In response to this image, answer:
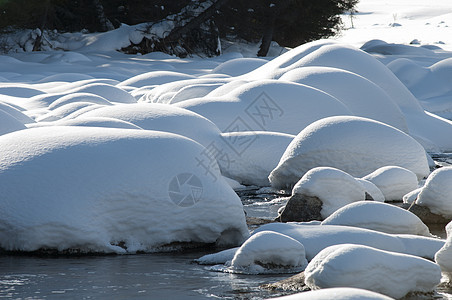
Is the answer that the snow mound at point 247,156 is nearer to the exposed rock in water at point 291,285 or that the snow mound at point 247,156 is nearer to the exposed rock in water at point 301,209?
the exposed rock in water at point 301,209

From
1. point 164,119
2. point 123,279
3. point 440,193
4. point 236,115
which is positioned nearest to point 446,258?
point 123,279

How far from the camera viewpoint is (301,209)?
5.81 metres

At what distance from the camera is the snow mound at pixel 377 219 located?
4.97 metres

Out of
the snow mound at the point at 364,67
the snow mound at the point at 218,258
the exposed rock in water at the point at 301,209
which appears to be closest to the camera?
the snow mound at the point at 218,258

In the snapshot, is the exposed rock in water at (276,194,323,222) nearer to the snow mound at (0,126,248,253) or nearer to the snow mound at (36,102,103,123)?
the snow mound at (0,126,248,253)

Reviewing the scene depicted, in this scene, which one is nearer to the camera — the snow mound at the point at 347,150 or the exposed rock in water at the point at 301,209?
the exposed rock in water at the point at 301,209

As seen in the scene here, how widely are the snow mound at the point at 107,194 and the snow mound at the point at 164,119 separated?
2209 millimetres

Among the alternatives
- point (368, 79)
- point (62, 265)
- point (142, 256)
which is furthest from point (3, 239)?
point (368, 79)

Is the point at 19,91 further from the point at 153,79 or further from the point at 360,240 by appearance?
the point at 360,240

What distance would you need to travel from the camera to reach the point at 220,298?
3.71 m

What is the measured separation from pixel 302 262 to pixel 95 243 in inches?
51.3

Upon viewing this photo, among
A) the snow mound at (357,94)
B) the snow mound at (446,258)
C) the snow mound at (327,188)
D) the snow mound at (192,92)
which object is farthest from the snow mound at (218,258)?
the snow mound at (192,92)

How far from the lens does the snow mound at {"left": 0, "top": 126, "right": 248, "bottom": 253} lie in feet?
15.3

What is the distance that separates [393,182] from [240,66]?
8.51m
